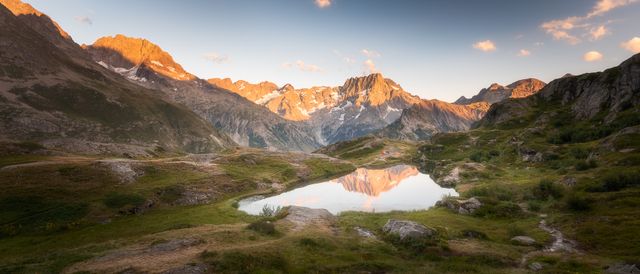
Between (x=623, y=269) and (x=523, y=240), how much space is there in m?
15.3

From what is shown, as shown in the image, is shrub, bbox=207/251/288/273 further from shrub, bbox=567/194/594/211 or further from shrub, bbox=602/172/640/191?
shrub, bbox=602/172/640/191

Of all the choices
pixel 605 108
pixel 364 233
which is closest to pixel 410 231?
pixel 364 233

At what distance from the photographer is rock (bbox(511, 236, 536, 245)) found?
49.2 metres

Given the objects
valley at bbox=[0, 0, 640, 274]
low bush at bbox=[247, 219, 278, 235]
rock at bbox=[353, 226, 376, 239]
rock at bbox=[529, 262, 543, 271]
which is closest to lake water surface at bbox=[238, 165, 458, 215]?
valley at bbox=[0, 0, 640, 274]

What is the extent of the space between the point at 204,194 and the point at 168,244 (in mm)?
54607

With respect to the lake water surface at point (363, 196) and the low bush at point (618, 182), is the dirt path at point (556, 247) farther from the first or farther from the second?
the lake water surface at point (363, 196)

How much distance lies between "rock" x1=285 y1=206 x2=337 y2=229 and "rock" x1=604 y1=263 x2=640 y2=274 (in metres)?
40.4

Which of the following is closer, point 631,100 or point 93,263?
point 93,263

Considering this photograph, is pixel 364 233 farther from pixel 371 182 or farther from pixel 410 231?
pixel 371 182

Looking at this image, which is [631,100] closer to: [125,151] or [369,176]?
[369,176]

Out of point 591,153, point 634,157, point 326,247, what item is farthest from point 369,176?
point 326,247

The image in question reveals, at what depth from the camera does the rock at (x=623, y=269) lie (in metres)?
34.5

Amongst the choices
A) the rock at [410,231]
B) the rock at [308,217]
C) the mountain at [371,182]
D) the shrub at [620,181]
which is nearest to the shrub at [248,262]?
the rock at [410,231]

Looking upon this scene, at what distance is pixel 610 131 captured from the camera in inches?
5374
